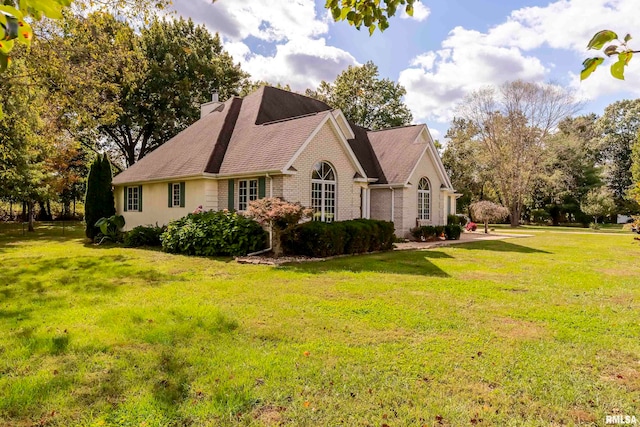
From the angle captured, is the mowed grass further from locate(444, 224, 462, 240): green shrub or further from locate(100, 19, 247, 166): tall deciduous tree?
locate(100, 19, 247, 166): tall deciduous tree

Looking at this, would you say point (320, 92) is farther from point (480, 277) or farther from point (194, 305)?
Result: point (194, 305)

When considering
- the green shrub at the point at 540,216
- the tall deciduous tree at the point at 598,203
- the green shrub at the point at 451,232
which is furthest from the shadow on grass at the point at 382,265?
the green shrub at the point at 540,216

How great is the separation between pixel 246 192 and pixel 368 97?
28.5 metres

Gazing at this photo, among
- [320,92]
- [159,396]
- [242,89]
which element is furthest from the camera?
[320,92]

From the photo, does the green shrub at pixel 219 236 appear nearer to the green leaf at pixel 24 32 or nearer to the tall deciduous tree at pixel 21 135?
the tall deciduous tree at pixel 21 135

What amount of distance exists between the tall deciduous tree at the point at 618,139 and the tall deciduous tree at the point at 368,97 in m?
26.8

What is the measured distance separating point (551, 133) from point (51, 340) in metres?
44.2

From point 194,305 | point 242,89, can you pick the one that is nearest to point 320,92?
point 242,89

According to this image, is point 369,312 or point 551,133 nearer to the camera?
point 369,312

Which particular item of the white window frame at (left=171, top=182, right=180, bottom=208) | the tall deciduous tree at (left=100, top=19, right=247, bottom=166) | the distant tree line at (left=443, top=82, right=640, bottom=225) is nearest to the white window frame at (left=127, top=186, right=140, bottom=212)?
the white window frame at (left=171, top=182, right=180, bottom=208)

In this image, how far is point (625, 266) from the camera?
1186 centimetres

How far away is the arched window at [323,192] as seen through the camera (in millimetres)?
15461

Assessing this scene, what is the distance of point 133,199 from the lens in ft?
68.9

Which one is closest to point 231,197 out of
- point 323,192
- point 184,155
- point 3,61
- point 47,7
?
point 323,192
